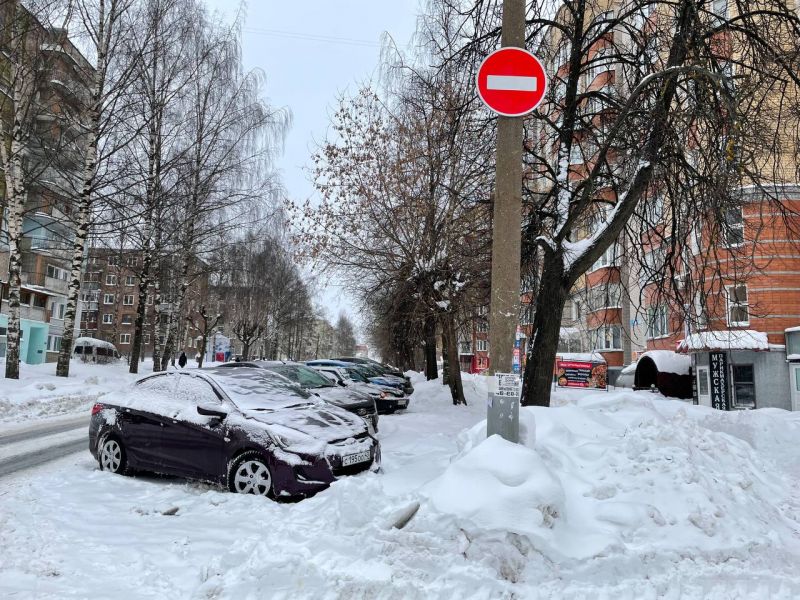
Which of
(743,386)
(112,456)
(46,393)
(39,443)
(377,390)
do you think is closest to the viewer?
(112,456)

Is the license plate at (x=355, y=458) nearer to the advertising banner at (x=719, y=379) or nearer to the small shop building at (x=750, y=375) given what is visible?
the small shop building at (x=750, y=375)

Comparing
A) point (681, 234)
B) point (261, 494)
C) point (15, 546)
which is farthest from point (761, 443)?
point (15, 546)

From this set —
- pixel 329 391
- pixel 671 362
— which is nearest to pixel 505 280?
pixel 329 391

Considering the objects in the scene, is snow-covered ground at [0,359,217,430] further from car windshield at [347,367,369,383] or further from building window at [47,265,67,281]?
building window at [47,265,67,281]

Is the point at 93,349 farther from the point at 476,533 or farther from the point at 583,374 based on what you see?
the point at 476,533

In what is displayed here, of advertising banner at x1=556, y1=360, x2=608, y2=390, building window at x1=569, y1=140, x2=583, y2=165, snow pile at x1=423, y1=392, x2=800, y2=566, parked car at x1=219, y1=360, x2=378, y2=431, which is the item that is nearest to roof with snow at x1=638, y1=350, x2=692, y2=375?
advertising banner at x1=556, y1=360, x2=608, y2=390

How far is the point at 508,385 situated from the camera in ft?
15.5

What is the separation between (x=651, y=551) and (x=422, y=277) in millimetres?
11989

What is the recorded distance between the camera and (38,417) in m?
13.3

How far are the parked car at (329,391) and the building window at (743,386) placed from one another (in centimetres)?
1402

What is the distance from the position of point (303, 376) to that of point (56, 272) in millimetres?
38996

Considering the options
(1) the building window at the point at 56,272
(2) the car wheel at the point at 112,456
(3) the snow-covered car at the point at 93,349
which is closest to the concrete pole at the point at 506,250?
(2) the car wheel at the point at 112,456

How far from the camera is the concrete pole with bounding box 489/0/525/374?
482 centimetres

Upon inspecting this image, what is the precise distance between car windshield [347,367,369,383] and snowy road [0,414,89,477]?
7497 mm
